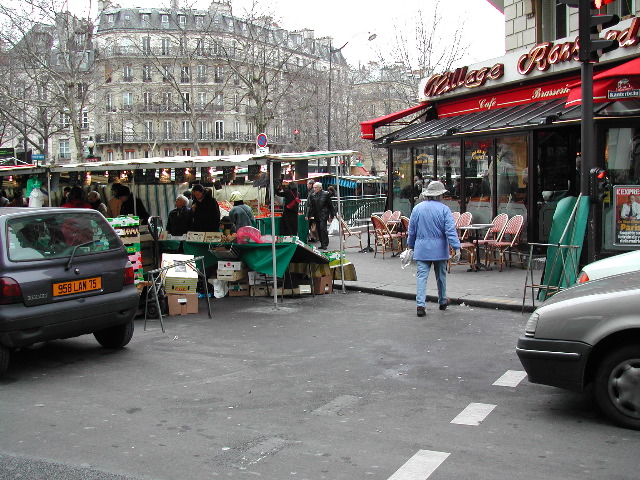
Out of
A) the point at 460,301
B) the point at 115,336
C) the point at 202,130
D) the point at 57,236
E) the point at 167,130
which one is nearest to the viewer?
the point at 57,236

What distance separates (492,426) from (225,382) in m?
2.65

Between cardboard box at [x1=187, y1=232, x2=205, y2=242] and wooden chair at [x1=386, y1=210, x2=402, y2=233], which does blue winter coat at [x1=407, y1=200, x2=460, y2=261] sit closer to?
cardboard box at [x1=187, y1=232, x2=205, y2=242]

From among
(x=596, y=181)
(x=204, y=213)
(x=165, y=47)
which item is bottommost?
(x=204, y=213)

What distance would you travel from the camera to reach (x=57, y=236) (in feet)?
24.1

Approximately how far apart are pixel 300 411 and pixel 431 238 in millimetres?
4900

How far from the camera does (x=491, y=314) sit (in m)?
10.1

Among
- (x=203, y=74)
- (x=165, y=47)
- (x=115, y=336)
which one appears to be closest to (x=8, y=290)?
(x=115, y=336)

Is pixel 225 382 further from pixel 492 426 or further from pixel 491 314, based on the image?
pixel 491 314

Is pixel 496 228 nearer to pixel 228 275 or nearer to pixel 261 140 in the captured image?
pixel 228 275

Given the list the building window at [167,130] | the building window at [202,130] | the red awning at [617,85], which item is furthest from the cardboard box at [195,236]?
the building window at [202,130]

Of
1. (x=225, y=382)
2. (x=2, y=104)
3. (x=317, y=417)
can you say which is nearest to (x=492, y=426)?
(x=317, y=417)

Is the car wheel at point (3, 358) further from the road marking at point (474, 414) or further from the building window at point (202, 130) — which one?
the building window at point (202, 130)

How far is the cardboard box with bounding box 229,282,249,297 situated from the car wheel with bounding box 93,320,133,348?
159 inches

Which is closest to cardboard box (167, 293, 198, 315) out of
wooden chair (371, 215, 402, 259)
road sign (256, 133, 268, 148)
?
wooden chair (371, 215, 402, 259)
